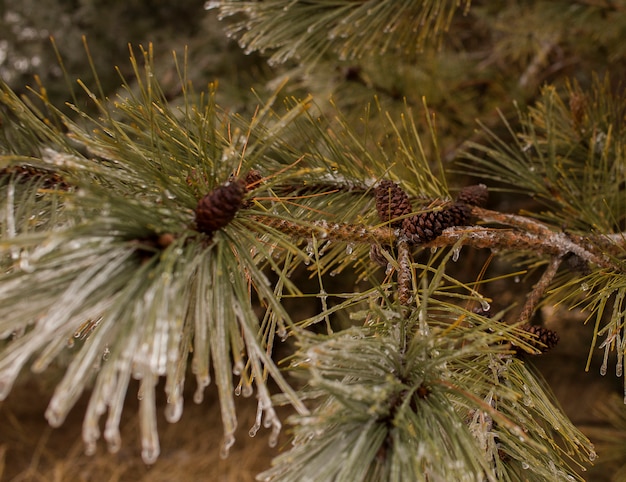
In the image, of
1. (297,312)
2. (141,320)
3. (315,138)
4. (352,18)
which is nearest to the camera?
(141,320)

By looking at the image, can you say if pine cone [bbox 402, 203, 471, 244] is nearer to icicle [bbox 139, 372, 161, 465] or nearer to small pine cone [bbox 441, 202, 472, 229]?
small pine cone [bbox 441, 202, 472, 229]

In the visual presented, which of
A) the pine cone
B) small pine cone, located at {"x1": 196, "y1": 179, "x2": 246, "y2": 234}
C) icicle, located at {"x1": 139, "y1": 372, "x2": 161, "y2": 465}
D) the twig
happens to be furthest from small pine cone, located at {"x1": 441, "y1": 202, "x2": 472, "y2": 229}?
icicle, located at {"x1": 139, "y1": 372, "x2": 161, "y2": 465}

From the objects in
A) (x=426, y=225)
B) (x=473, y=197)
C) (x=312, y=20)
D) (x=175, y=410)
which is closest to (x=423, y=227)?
(x=426, y=225)

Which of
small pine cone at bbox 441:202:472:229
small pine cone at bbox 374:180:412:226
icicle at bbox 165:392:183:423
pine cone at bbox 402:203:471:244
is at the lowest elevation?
small pine cone at bbox 441:202:472:229

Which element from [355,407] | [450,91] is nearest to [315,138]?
[355,407]

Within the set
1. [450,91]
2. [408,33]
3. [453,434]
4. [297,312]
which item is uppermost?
[408,33]

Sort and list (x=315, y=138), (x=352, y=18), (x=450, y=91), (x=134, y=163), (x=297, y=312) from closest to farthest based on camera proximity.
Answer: (x=134, y=163), (x=315, y=138), (x=352, y=18), (x=450, y=91), (x=297, y=312)

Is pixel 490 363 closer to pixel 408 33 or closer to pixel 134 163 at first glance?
pixel 134 163

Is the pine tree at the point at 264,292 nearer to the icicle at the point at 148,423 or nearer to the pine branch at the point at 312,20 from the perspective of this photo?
the icicle at the point at 148,423
